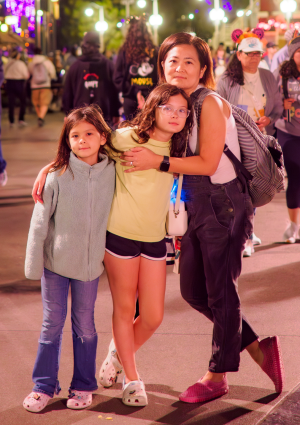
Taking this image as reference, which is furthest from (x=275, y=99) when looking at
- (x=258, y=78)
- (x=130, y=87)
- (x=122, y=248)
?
(x=122, y=248)

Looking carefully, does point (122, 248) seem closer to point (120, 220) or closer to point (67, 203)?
point (120, 220)

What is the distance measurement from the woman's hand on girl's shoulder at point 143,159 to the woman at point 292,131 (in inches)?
144

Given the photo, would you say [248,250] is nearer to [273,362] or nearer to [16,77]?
[273,362]

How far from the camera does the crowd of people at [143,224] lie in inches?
117

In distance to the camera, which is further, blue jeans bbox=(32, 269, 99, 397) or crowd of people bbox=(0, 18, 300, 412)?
blue jeans bbox=(32, 269, 99, 397)

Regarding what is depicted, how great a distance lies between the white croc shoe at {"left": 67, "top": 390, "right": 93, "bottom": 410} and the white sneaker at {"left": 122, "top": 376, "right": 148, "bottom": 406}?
0.19 m

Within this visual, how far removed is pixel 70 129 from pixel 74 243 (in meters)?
0.61

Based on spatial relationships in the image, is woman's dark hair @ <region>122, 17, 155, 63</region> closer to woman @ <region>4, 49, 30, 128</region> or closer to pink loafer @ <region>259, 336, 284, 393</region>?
pink loafer @ <region>259, 336, 284, 393</region>

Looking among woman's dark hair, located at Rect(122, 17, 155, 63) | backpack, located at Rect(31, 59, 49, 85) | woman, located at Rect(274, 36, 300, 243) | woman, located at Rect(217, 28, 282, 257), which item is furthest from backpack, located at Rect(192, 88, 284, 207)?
backpack, located at Rect(31, 59, 49, 85)

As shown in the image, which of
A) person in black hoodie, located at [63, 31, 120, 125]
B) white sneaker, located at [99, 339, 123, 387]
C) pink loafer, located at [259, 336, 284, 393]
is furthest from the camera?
person in black hoodie, located at [63, 31, 120, 125]

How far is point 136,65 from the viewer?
7777 mm

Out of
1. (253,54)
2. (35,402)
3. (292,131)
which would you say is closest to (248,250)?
(292,131)

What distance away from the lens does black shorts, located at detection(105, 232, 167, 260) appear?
3010 mm

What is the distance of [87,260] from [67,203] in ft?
1.04
